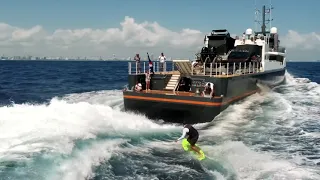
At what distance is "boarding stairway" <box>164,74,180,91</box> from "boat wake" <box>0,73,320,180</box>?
2.61m

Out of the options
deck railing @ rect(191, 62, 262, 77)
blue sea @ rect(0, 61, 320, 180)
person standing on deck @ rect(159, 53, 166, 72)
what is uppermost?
person standing on deck @ rect(159, 53, 166, 72)

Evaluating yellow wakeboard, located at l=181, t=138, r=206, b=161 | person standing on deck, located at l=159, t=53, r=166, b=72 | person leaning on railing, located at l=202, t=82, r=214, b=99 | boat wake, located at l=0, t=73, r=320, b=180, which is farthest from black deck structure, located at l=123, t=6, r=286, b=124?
yellow wakeboard, located at l=181, t=138, r=206, b=161

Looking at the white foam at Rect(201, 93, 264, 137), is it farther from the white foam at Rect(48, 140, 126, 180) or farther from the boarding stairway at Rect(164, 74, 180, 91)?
the white foam at Rect(48, 140, 126, 180)

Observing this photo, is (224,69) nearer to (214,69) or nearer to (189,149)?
(214,69)

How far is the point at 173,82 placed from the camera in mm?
18172

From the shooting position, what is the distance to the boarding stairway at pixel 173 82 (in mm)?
17875

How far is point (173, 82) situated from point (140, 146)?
7265 millimetres

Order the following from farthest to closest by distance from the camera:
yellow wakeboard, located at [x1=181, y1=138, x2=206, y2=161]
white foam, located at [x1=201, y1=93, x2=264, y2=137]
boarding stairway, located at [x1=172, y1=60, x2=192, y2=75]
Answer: boarding stairway, located at [x1=172, y1=60, x2=192, y2=75], white foam, located at [x1=201, y1=93, x2=264, y2=137], yellow wakeboard, located at [x1=181, y1=138, x2=206, y2=161]

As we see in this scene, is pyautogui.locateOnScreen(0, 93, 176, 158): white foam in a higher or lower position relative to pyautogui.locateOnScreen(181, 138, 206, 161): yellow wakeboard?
higher

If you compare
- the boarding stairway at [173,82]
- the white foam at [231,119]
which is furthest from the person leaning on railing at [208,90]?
the boarding stairway at [173,82]

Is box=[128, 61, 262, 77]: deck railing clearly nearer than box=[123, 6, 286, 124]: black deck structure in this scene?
No

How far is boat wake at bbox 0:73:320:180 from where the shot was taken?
8.79 metres

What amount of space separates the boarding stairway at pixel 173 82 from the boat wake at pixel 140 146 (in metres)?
2.61

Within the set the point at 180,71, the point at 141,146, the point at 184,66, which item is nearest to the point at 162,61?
the point at 180,71
